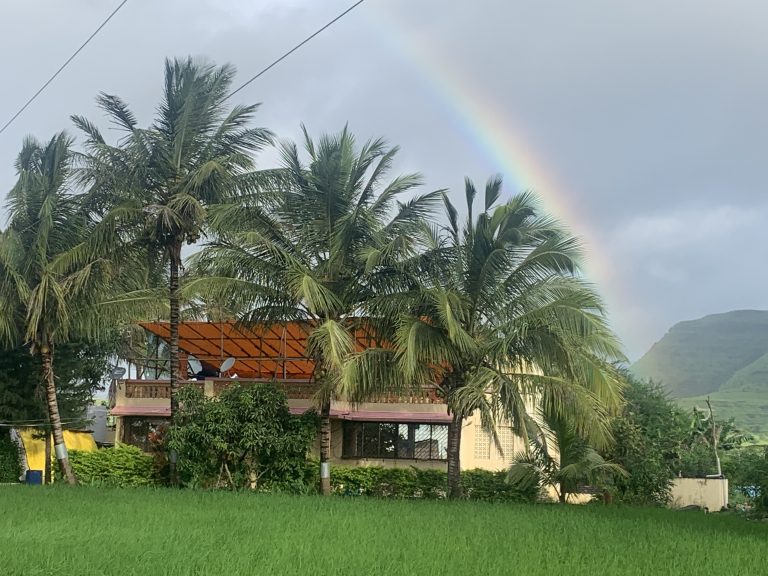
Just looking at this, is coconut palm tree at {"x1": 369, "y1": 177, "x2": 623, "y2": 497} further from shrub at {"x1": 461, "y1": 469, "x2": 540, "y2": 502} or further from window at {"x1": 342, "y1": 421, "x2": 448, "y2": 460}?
window at {"x1": 342, "y1": 421, "x2": 448, "y2": 460}

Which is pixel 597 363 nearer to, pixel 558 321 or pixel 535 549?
pixel 558 321

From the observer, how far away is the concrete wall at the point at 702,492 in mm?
27469

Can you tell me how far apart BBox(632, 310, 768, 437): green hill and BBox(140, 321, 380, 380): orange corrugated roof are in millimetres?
51069

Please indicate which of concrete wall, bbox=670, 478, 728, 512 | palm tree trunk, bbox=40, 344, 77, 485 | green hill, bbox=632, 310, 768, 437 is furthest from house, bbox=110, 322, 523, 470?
green hill, bbox=632, 310, 768, 437

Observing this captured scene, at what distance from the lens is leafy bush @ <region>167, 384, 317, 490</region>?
19.2 meters

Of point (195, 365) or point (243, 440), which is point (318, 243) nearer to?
point (243, 440)

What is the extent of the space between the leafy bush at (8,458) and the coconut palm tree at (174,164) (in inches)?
361

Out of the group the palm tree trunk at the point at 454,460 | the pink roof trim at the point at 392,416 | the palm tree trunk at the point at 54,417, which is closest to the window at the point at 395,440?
the pink roof trim at the point at 392,416

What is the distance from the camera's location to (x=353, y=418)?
84.4 feet

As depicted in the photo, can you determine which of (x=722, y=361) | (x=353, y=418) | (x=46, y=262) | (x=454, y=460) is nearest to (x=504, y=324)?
(x=454, y=460)

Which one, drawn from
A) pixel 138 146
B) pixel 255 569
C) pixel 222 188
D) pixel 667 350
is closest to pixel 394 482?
pixel 222 188

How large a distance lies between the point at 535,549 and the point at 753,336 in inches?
4070

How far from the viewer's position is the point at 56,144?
71.9ft

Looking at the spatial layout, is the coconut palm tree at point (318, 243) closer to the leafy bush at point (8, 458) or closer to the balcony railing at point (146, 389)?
the balcony railing at point (146, 389)
